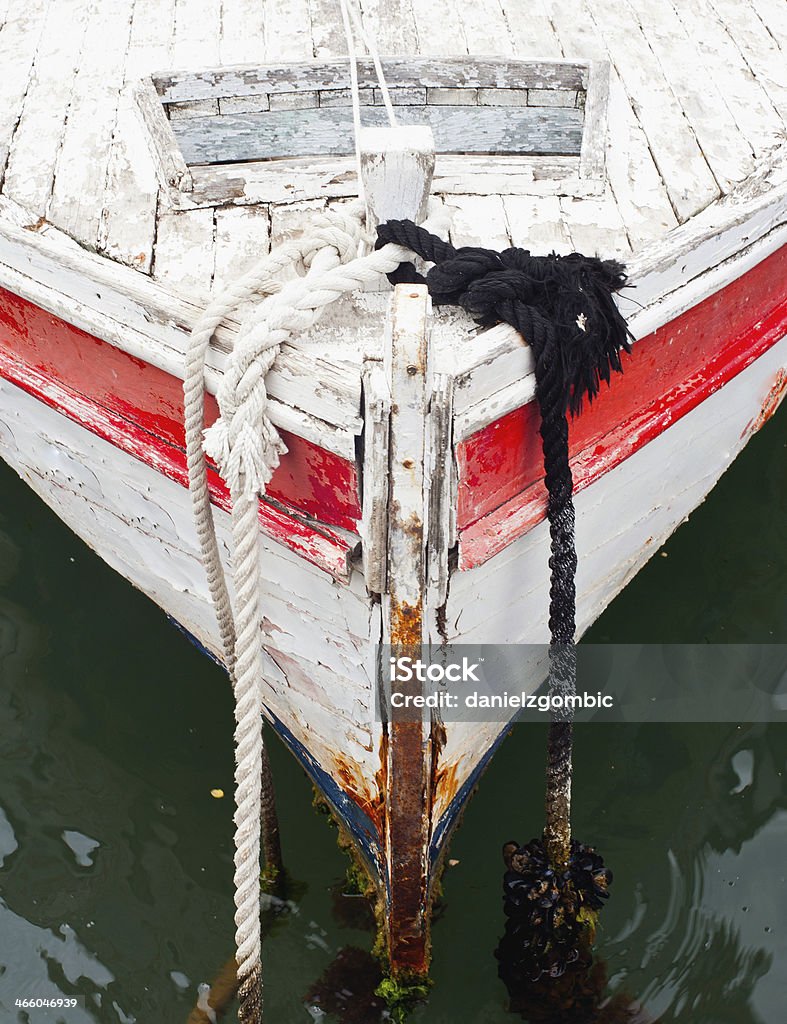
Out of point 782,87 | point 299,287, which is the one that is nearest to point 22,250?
point 299,287

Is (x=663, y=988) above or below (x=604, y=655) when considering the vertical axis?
below

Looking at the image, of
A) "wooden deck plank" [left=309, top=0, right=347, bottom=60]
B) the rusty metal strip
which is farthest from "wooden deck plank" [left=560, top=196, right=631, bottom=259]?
"wooden deck plank" [left=309, top=0, right=347, bottom=60]

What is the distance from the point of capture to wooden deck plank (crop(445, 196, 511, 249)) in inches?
82.0

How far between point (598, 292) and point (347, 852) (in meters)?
1.83

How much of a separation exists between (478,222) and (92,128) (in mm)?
1131

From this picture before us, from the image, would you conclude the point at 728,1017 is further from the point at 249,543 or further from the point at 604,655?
the point at 249,543

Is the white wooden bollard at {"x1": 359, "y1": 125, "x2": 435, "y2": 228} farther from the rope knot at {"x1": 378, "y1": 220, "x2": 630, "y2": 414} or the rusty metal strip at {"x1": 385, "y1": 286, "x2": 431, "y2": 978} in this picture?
the rusty metal strip at {"x1": 385, "y1": 286, "x2": 431, "y2": 978}

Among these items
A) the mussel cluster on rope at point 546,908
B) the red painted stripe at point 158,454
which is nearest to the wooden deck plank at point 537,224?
the red painted stripe at point 158,454

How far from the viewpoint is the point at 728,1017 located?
8.29 ft

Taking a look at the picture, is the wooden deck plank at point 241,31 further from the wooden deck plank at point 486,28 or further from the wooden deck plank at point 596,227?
the wooden deck plank at point 596,227

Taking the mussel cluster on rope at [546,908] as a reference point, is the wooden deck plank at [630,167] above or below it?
above

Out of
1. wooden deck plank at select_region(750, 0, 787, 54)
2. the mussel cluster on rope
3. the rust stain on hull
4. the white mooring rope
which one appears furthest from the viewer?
the rust stain on hull

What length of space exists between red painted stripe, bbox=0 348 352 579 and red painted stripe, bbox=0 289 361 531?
0.04 ft

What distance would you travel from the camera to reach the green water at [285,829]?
2604mm
